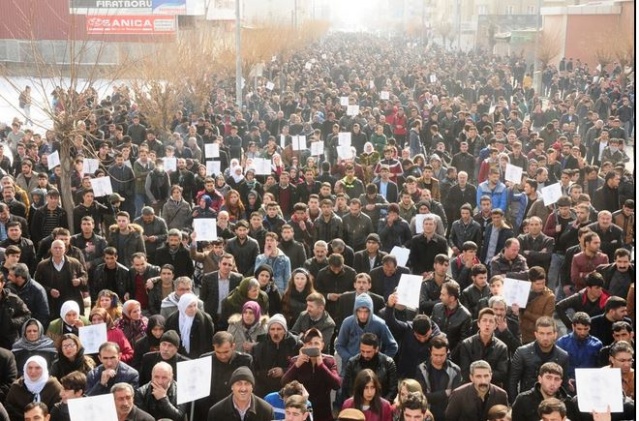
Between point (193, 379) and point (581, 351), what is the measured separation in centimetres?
362

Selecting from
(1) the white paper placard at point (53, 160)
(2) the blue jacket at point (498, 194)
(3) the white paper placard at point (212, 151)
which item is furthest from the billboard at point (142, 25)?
(2) the blue jacket at point (498, 194)

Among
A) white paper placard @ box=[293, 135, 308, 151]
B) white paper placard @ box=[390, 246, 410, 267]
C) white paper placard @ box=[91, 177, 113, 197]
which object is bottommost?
white paper placard @ box=[390, 246, 410, 267]

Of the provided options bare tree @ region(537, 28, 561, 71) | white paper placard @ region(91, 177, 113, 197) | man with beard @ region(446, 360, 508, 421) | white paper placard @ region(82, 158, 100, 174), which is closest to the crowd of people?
man with beard @ region(446, 360, 508, 421)

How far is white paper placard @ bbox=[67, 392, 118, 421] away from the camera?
263 inches

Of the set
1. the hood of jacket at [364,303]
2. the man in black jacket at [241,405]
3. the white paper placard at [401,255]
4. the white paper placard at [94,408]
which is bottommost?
the man in black jacket at [241,405]

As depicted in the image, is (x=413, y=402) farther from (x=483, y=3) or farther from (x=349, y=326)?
(x=483, y=3)

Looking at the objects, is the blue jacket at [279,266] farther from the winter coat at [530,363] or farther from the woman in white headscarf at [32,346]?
the winter coat at [530,363]

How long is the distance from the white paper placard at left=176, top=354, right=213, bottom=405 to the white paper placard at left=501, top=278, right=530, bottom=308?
3360mm

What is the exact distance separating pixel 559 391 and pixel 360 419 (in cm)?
190

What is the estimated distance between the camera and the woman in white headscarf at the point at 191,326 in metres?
9.21

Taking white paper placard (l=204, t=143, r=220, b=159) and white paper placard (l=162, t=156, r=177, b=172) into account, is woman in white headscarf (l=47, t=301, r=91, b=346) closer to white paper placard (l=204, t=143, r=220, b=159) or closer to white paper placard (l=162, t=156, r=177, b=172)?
white paper placard (l=162, t=156, r=177, b=172)

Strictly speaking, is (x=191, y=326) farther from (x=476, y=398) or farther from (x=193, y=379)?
(x=476, y=398)

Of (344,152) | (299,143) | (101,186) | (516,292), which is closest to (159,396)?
(516,292)

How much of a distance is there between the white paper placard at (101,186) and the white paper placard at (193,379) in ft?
22.6
